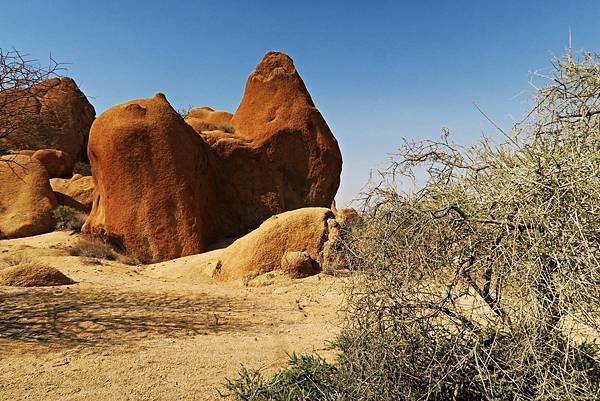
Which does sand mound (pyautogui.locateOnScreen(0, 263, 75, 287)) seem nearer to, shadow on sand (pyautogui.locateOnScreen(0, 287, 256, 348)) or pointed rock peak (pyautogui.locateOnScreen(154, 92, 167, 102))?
shadow on sand (pyautogui.locateOnScreen(0, 287, 256, 348))

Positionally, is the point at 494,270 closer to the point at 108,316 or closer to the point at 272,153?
the point at 108,316

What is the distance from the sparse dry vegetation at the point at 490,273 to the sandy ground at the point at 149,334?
1.03 meters

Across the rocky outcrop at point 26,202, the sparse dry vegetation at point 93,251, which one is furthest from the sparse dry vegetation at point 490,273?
the rocky outcrop at point 26,202

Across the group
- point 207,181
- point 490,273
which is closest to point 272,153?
point 207,181

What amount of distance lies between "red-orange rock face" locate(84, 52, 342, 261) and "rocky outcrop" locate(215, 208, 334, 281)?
280 cm

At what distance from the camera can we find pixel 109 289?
752 cm

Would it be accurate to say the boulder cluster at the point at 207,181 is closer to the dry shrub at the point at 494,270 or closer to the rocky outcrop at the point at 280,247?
the rocky outcrop at the point at 280,247

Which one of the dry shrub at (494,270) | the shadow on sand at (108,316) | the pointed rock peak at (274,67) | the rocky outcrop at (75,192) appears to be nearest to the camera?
the dry shrub at (494,270)

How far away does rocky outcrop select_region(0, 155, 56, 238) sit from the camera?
1495 centimetres

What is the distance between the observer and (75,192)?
18.7 meters

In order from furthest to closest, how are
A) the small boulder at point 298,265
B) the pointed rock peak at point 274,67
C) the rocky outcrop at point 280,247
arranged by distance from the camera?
1. the pointed rock peak at point 274,67
2. the rocky outcrop at point 280,247
3. the small boulder at point 298,265

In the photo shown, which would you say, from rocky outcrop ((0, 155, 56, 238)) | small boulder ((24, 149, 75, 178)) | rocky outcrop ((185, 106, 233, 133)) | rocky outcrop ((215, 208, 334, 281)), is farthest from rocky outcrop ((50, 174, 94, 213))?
rocky outcrop ((215, 208, 334, 281))

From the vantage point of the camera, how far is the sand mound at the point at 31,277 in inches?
286

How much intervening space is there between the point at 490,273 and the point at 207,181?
12.1 meters
